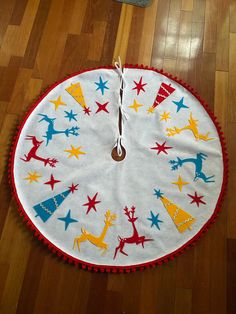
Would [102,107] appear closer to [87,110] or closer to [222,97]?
[87,110]

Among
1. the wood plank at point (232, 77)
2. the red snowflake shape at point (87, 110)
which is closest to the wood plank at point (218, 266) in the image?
the wood plank at point (232, 77)

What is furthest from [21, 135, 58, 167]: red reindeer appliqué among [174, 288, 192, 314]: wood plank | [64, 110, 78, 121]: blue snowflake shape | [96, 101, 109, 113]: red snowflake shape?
[174, 288, 192, 314]: wood plank

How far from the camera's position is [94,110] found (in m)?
1.22

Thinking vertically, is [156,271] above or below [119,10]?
below

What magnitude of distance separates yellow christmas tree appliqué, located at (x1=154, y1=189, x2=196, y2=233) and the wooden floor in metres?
0.07

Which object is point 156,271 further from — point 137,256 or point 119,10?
point 119,10

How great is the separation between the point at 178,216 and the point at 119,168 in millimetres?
253

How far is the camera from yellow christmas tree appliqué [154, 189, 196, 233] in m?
1.06

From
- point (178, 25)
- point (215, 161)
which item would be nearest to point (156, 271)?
point (215, 161)

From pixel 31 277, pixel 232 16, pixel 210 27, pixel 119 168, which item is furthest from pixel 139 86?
pixel 31 277

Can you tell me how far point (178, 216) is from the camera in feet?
3.51

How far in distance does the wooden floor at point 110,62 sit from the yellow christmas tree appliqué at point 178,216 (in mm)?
67

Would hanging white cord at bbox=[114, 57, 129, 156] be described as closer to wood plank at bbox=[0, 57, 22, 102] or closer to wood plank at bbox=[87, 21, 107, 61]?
wood plank at bbox=[87, 21, 107, 61]

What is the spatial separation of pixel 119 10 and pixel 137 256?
100 cm
